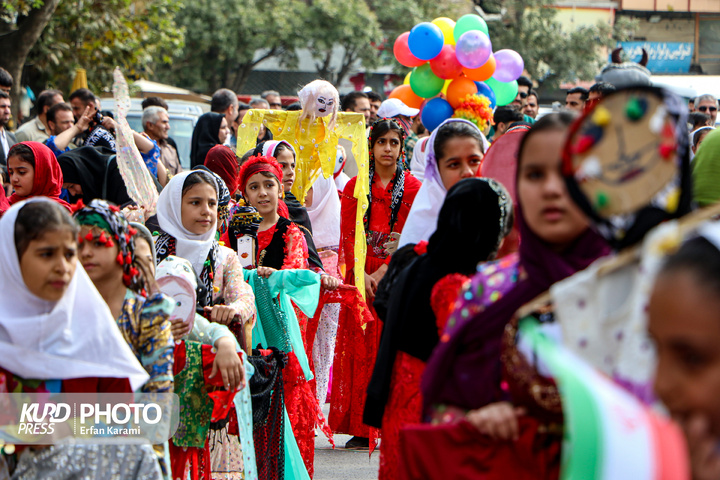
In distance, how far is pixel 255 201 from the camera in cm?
539

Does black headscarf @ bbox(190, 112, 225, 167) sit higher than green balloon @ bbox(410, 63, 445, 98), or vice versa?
green balloon @ bbox(410, 63, 445, 98)

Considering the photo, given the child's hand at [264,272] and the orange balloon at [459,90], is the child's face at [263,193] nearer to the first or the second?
the child's hand at [264,272]

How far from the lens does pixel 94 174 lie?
6793 mm

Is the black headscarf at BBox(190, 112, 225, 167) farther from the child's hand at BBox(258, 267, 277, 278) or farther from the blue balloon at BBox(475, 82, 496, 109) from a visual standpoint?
the child's hand at BBox(258, 267, 277, 278)

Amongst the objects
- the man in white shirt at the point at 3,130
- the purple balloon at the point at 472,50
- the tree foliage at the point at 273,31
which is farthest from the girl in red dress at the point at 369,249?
the tree foliage at the point at 273,31

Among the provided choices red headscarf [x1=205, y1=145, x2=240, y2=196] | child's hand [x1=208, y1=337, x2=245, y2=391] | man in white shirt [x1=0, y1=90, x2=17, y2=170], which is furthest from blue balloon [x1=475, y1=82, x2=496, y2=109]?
child's hand [x1=208, y1=337, x2=245, y2=391]

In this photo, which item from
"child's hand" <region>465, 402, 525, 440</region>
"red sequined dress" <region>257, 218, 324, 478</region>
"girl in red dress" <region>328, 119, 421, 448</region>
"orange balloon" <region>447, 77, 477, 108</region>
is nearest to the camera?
"child's hand" <region>465, 402, 525, 440</region>

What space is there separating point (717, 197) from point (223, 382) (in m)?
1.96

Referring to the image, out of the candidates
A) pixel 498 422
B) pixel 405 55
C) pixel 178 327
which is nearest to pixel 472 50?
pixel 405 55

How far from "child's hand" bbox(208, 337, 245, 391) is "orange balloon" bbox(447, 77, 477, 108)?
5262 millimetres

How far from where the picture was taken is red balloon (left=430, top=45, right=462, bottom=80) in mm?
8500

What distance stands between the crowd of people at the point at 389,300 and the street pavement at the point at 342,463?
17 cm

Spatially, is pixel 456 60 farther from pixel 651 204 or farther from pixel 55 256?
pixel 651 204

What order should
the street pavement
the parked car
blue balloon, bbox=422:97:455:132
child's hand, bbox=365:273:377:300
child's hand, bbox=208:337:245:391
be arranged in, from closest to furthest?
1. child's hand, bbox=208:337:245:391
2. the street pavement
3. child's hand, bbox=365:273:377:300
4. blue balloon, bbox=422:97:455:132
5. the parked car
